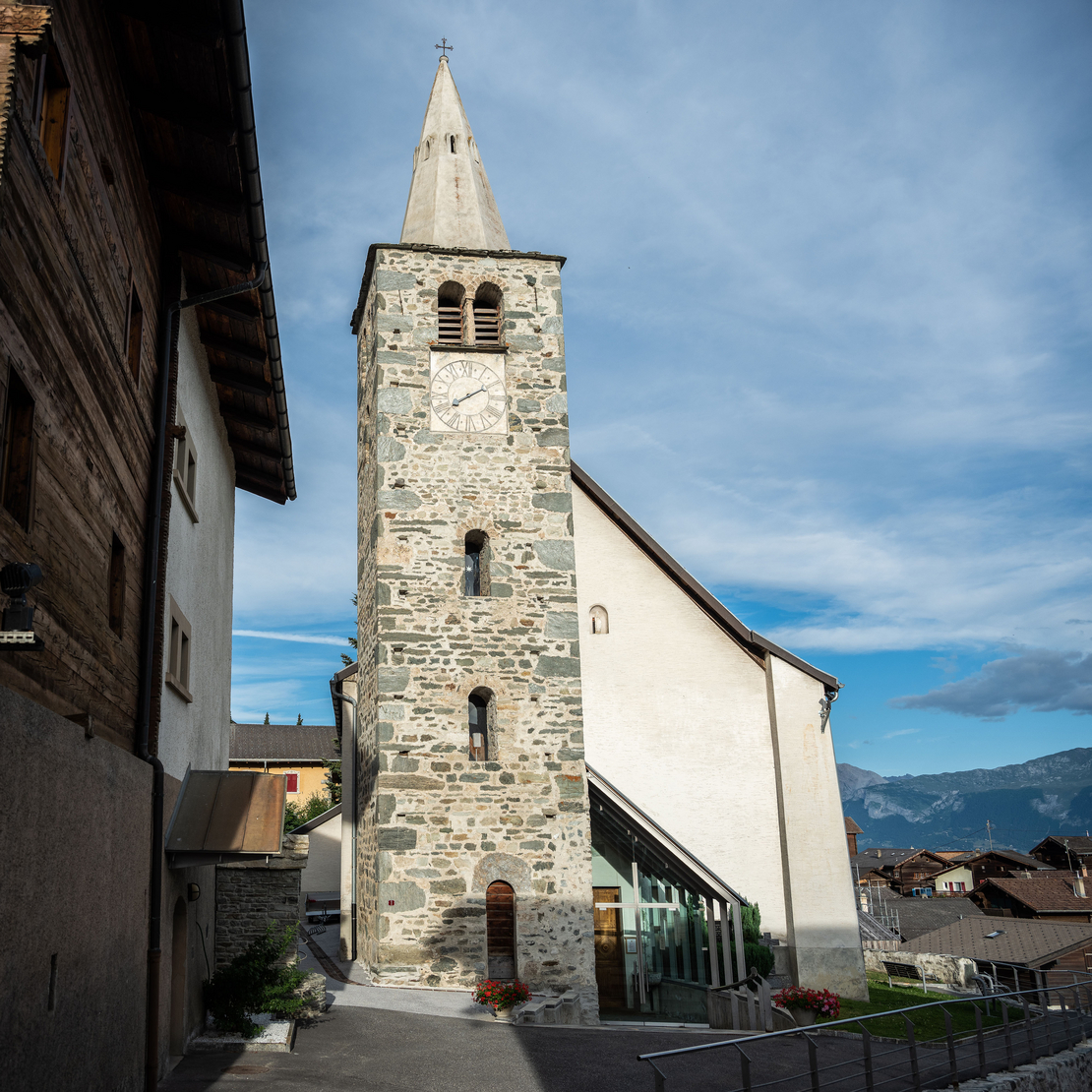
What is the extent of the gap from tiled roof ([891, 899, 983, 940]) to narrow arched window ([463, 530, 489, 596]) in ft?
121

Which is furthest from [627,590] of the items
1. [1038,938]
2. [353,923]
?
[1038,938]

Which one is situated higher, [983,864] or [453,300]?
[453,300]

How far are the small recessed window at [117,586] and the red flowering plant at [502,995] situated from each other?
855cm

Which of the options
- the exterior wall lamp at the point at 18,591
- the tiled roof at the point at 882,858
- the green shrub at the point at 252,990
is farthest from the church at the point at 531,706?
the tiled roof at the point at 882,858

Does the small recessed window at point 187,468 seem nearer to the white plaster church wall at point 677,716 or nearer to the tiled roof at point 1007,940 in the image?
the white plaster church wall at point 677,716

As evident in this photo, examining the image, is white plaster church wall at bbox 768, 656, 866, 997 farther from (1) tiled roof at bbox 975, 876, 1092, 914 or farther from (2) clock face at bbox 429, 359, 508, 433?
(1) tiled roof at bbox 975, 876, 1092, 914

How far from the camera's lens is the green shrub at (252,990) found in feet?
35.9

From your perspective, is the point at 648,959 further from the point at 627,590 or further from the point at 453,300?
the point at 453,300

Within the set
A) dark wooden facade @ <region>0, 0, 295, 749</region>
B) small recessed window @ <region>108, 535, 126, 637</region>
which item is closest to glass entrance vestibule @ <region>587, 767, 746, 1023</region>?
dark wooden facade @ <region>0, 0, 295, 749</region>

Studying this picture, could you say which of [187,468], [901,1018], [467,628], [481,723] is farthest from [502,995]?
[901,1018]

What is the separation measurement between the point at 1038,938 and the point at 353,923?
26449mm

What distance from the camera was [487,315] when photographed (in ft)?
63.7

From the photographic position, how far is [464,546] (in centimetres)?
1789

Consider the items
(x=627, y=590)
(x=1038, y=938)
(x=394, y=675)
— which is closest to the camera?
→ (x=394, y=675)
